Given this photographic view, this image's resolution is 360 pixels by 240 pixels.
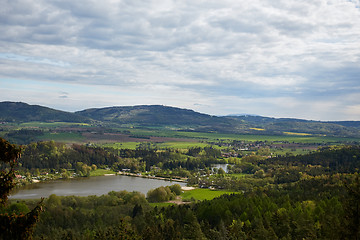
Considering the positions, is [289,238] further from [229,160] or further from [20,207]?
[229,160]

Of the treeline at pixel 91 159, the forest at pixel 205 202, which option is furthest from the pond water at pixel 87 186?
the treeline at pixel 91 159

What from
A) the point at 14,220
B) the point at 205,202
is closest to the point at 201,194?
the point at 205,202

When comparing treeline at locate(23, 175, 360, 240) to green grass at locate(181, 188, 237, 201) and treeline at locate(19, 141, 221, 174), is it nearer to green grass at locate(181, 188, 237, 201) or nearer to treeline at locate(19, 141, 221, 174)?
green grass at locate(181, 188, 237, 201)

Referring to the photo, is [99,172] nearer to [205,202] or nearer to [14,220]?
[205,202]

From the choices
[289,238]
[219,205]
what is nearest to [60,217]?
[219,205]

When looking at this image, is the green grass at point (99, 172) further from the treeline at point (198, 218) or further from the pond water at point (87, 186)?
the treeline at point (198, 218)

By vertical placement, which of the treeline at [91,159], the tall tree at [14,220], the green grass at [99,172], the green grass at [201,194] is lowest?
the green grass at [99,172]
